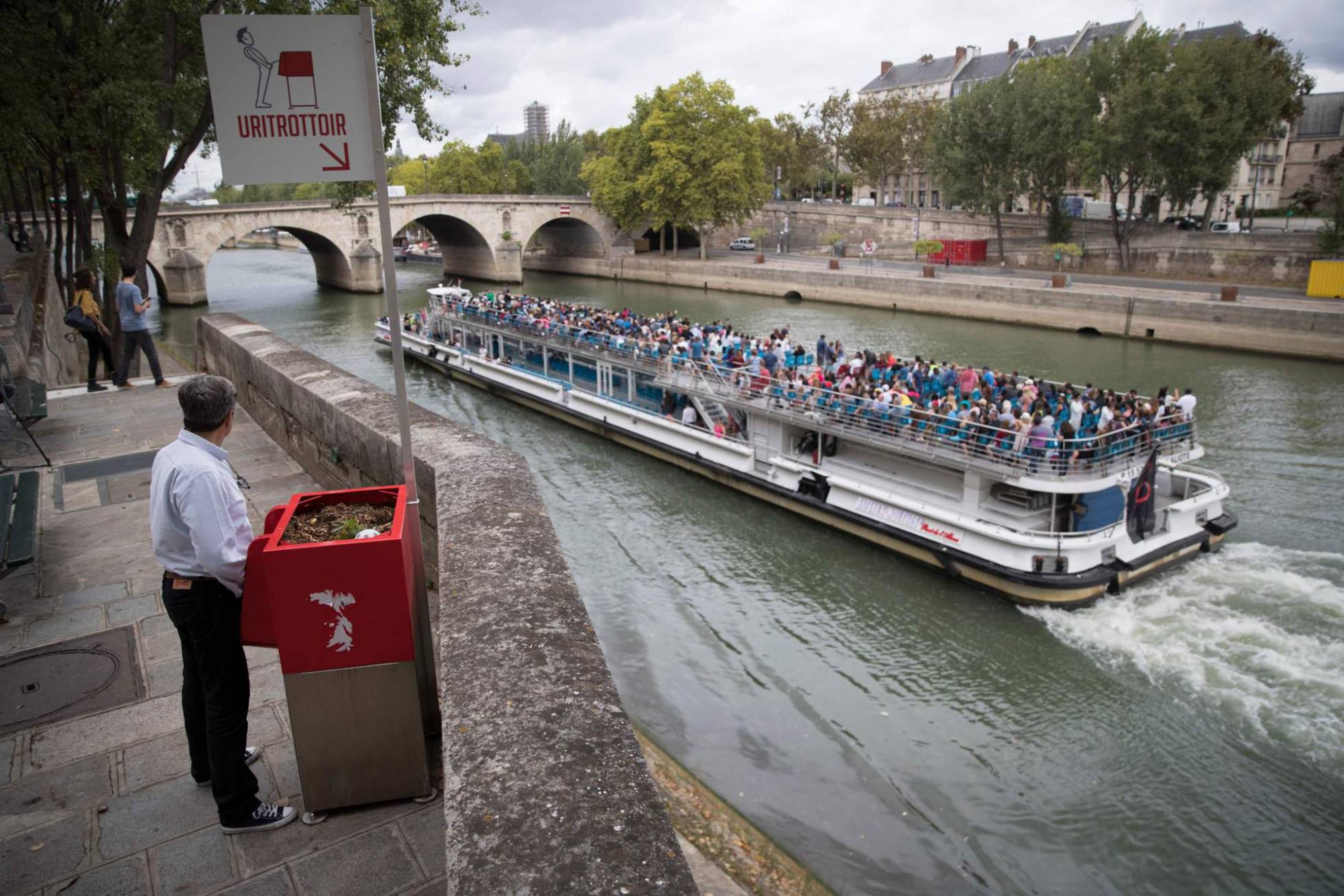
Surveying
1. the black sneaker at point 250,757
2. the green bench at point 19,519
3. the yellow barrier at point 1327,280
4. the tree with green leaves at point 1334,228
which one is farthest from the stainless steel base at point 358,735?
the tree with green leaves at point 1334,228

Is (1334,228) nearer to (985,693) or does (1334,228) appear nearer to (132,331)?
(985,693)

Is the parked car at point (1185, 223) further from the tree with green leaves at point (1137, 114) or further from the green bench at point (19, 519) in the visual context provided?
the green bench at point (19, 519)

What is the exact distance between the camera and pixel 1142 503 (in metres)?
13.8

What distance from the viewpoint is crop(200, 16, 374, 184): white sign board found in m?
2.96

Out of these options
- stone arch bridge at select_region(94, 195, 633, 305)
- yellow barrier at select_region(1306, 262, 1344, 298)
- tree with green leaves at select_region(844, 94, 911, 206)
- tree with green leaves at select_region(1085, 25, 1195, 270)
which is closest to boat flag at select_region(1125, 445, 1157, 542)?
yellow barrier at select_region(1306, 262, 1344, 298)

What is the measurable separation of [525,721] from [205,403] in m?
1.59

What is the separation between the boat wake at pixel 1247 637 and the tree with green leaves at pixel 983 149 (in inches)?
1426

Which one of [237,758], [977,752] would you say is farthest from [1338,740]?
[237,758]

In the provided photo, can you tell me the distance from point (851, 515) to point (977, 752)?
5907mm

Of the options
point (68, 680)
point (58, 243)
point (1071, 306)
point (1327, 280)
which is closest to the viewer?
point (68, 680)

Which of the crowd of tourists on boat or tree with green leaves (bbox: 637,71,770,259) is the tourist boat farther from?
tree with green leaves (bbox: 637,71,770,259)

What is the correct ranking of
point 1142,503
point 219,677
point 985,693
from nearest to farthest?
point 219,677 → point 985,693 → point 1142,503

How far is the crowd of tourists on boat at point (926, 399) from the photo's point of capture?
13805 millimetres

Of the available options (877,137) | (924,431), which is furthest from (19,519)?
(877,137)
